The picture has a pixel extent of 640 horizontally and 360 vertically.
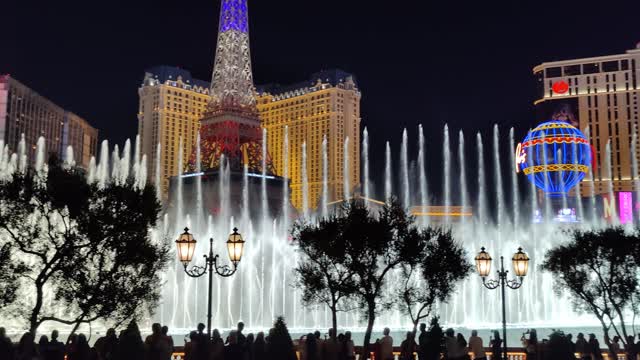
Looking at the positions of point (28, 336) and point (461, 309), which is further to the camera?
point (461, 309)

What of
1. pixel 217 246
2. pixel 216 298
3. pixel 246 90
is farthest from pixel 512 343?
pixel 246 90

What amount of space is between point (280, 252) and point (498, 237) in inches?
656

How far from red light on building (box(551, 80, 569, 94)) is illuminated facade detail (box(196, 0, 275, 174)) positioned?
193 feet

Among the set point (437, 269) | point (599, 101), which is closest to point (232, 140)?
point (437, 269)

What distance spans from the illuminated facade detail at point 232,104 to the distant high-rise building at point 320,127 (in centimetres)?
2650

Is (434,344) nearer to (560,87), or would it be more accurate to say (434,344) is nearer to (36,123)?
(36,123)

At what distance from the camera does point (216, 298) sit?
3722cm

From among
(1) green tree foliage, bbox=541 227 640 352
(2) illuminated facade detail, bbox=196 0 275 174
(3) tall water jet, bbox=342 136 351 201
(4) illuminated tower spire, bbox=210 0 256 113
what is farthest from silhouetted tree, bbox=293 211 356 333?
(3) tall water jet, bbox=342 136 351 201

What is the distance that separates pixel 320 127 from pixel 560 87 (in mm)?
41357

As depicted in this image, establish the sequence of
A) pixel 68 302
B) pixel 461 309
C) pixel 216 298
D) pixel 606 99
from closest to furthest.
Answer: pixel 68 302 < pixel 216 298 < pixel 461 309 < pixel 606 99

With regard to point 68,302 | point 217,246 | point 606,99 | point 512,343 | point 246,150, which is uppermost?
point 606,99

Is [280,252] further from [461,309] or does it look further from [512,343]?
[512,343]

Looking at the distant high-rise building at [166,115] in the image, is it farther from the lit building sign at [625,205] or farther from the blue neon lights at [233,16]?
the lit building sign at [625,205]

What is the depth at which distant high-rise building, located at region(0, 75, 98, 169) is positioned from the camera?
304 feet
